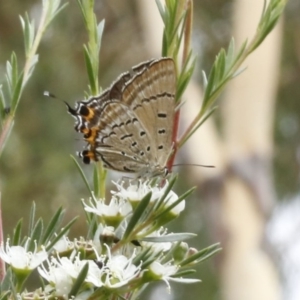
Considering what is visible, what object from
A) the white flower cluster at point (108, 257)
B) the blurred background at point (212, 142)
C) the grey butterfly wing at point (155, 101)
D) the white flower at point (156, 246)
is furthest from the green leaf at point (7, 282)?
the blurred background at point (212, 142)

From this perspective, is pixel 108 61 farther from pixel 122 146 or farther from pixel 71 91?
pixel 122 146

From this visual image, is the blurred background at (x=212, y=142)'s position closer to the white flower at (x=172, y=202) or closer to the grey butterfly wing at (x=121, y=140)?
the grey butterfly wing at (x=121, y=140)

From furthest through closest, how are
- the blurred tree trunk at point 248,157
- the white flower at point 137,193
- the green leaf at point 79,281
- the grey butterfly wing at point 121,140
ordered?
1. the blurred tree trunk at point 248,157
2. the grey butterfly wing at point 121,140
3. the white flower at point 137,193
4. the green leaf at point 79,281

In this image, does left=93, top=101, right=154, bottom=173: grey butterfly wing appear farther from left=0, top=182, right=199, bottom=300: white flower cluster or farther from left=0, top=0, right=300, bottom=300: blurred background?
left=0, top=0, right=300, bottom=300: blurred background

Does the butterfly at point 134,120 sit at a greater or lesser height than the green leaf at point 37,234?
greater

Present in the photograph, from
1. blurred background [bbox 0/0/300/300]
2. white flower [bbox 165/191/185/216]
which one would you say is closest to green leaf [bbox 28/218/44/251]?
white flower [bbox 165/191/185/216]

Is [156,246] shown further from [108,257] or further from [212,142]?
[212,142]

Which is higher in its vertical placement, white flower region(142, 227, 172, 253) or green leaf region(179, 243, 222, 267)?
white flower region(142, 227, 172, 253)
